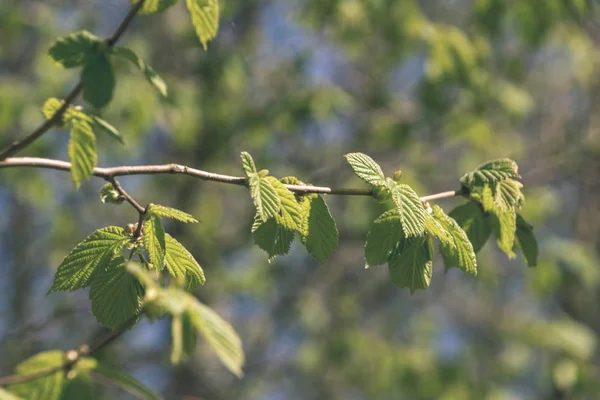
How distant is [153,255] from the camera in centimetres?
127

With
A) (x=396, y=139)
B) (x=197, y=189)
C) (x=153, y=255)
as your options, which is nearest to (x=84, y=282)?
(x=153, y=255)

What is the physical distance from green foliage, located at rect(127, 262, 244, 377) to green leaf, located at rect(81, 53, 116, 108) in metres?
0.59

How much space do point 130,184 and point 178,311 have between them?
685 cm

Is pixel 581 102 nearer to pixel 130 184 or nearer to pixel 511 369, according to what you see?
pixel 511 369

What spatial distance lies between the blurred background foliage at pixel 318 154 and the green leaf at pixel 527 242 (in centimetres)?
197

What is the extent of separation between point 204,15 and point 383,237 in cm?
66

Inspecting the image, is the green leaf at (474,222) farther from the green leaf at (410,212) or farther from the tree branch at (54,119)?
the tree branch at (54,119)

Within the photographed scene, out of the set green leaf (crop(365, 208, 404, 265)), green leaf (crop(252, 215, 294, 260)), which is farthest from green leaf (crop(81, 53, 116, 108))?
green leaf (crop(365, 208, 404, 265))

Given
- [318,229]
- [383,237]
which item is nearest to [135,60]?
[318,229]

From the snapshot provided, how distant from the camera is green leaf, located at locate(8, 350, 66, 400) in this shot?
1.16 metres

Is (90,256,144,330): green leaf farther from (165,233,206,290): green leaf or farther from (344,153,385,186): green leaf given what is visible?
(344,153,385,186): green leaf

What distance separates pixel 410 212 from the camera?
4.22 ft

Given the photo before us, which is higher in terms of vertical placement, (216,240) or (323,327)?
(216,240)

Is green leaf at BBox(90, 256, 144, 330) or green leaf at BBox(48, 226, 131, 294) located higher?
green leaf at BBox(48, 226, 131, 294)
